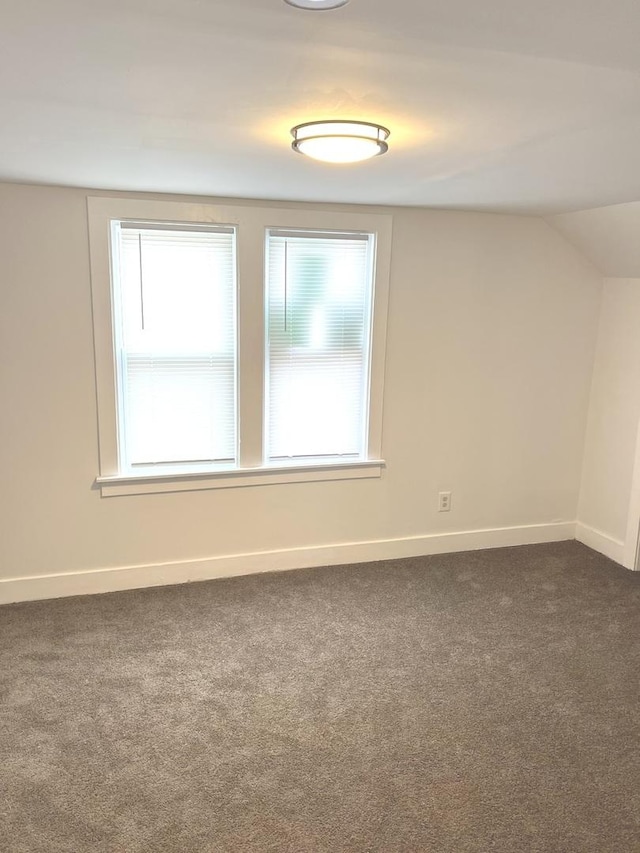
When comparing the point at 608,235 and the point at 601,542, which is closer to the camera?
the point at 608,235

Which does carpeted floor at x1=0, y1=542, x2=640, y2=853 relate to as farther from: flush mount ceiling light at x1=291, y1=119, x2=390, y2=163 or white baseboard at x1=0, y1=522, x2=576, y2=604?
flush mount ceiling light at x1=291, y1=119, x2=390, y2=163

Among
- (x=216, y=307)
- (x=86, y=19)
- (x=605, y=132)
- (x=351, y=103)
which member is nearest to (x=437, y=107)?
(x=351, y=103)

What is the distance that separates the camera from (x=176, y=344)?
3.32m

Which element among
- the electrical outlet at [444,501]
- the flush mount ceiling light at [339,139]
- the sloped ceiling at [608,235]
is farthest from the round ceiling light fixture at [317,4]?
the electrical outlet at [444,501]

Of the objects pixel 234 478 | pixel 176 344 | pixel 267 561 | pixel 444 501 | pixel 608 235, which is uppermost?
pixel 608 235

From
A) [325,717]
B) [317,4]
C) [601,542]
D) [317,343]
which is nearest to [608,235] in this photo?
[317,343]

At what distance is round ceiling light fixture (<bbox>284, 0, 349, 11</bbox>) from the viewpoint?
3.21ft

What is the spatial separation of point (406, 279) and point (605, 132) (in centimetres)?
182

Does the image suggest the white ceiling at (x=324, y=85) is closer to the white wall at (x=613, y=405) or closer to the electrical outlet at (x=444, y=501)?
the white wall at (x=613, y=405)

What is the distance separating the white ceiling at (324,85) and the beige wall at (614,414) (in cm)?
147

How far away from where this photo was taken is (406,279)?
139 inches

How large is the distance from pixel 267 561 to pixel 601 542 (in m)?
2.13

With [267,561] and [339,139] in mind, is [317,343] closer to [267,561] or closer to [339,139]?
[267,561]

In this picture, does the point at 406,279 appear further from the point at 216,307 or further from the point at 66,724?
A: the point at 66,724
